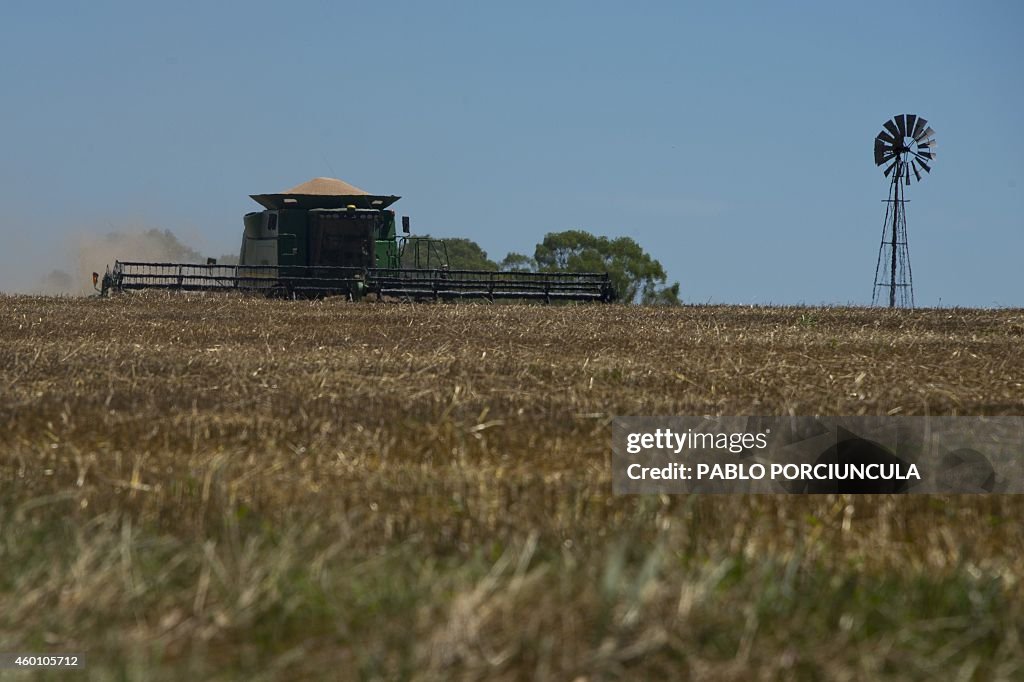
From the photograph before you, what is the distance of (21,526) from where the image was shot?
210 inches

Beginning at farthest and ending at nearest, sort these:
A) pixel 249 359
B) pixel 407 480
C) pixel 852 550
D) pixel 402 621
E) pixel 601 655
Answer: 1. pixel 249 359
2. pixel 407 480
3. pixel 852 550
4. pixel 402 621
5. pixel 601 655

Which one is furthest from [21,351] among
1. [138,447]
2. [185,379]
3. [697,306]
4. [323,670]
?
[697,306]

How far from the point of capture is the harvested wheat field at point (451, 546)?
389 cm

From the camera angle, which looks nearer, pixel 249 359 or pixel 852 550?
pixel 852 550

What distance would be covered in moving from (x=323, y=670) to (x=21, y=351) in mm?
11457

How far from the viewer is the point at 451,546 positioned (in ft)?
17.0

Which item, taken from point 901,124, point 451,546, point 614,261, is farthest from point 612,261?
point 451,546

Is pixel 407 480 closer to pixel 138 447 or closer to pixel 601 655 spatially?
pixel 138 447

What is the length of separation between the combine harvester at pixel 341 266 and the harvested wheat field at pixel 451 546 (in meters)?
22.5

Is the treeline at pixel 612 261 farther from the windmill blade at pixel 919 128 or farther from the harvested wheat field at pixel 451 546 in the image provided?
the harvested wheat field at pixel 451 546

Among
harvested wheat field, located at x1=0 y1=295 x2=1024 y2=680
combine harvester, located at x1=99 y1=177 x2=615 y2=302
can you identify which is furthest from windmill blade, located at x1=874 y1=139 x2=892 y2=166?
harvested wheat field, located at x1=0 y1=295 x2=1024 y2=680

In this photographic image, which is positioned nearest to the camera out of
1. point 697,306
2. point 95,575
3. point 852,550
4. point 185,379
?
point 95,575

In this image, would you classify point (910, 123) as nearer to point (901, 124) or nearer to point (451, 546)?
point (901, 124)

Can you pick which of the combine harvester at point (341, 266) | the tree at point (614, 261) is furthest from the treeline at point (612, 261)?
the combine harvester at point (341, 266)
